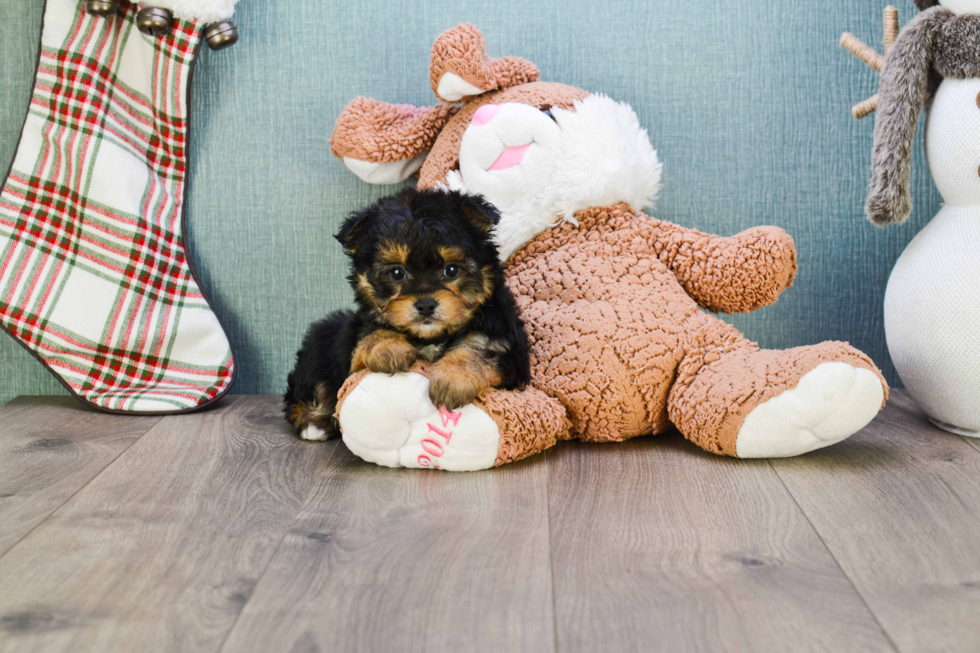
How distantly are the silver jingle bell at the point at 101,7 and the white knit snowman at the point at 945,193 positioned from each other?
6.18ft

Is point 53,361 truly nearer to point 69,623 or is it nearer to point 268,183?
point 268,183

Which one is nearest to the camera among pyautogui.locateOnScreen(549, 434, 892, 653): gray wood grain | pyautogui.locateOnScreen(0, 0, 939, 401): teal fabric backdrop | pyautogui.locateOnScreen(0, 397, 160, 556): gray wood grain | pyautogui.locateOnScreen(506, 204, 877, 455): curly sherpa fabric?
pyautogui.locateOnScreen(549, 434, 892, 653): gray wood grain

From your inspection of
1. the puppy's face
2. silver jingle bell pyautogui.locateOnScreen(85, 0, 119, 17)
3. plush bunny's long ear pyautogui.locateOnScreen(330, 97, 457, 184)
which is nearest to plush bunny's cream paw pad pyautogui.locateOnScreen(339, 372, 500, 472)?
the puppy's face

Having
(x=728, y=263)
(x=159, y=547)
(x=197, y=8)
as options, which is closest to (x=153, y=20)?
(x=197, y=8)

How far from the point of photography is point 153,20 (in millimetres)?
1975

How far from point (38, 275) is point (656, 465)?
1.63 m

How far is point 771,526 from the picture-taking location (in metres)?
1.34

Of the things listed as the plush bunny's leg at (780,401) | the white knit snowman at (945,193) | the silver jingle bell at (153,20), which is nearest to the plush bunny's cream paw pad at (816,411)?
the plush bunny's leg at (780,401)

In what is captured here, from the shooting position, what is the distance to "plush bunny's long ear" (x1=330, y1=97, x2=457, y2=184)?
196 cm

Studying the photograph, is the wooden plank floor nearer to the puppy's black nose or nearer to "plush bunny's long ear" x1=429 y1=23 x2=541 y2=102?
the puppy's black nose

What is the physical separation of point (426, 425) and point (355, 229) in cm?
42

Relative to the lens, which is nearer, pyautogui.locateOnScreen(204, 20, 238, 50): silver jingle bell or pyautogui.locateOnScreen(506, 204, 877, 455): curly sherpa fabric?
pyautogui.locateOnScreen(506, 204, 877, 455): curly sherpa fabric

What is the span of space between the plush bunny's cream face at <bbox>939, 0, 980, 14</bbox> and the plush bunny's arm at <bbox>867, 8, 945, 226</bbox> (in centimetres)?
2

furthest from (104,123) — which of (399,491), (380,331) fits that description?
(399,491)
